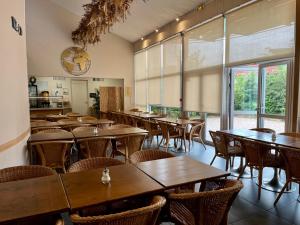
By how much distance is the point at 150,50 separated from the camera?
980 centimetres

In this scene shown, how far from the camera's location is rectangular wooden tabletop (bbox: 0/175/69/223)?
1.29 m

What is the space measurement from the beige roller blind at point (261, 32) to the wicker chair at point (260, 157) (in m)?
2.20

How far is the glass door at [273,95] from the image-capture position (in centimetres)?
459

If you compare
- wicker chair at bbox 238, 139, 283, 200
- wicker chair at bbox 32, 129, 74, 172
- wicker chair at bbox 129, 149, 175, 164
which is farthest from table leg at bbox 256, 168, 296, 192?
wicker chair at bbox 32, 129, 74, 172

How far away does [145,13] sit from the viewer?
769 cm

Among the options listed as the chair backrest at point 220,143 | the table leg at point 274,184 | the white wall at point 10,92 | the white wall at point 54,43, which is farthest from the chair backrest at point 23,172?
the white wall at point 54,43

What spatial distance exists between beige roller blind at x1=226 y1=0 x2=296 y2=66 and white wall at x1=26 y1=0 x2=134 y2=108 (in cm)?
611

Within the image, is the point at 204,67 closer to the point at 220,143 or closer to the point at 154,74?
the point at 154,74

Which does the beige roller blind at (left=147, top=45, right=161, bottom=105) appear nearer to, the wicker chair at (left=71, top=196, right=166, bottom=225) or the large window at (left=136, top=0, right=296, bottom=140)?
the large window at (left=136, top=0, right=296, bottom=140)

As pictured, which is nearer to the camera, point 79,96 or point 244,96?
point 244,96

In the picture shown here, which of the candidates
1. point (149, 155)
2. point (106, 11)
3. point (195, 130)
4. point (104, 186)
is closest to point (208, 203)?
point (104, 186)

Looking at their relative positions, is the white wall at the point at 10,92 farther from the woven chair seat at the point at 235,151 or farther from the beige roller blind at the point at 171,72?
the beige roller blind at the point at 171,72

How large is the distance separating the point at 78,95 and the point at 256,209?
8826 mm

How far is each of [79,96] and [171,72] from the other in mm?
4421
